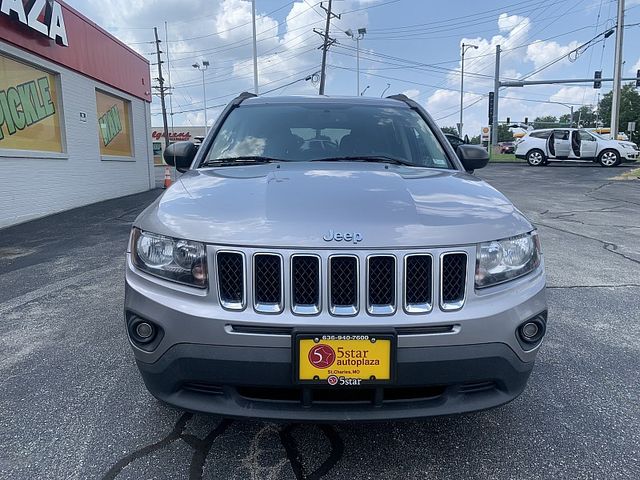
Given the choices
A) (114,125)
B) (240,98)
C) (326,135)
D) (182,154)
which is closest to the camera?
(326,135)

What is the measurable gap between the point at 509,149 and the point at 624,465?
53362 millimetres

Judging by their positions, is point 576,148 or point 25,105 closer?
point 25,105

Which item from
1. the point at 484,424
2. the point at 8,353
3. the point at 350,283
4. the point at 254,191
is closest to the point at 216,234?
the point at 254,191

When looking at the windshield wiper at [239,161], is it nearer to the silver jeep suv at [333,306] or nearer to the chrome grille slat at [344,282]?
the silver jeep suv at [333,306]

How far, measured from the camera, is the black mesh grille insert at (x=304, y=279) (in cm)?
187

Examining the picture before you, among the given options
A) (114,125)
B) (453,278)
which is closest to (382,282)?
(453,278)

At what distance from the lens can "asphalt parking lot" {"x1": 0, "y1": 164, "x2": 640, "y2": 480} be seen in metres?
2.14

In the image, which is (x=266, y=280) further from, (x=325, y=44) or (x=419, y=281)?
(x=325, y=44)

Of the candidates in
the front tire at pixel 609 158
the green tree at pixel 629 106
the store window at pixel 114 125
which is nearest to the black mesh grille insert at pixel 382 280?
the store window at pixel 114 125

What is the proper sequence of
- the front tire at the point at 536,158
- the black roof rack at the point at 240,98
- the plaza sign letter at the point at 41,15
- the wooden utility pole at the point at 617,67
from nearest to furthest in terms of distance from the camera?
the black roof rack at the point at 240,98, the plaza sign letter at the point at 41,15, the front tire at the point at 536,158, the wooden utility pole at the point at 617,67

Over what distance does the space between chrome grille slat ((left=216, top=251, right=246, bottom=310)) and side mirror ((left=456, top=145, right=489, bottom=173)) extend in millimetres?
2160

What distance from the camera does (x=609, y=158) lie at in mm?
23281

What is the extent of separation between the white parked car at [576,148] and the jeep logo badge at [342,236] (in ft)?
82.5

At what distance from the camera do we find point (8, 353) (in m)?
3.36
